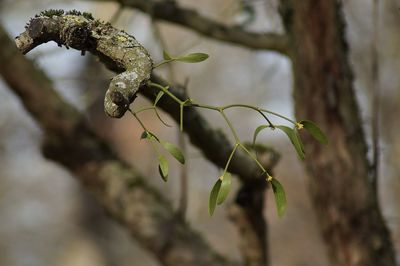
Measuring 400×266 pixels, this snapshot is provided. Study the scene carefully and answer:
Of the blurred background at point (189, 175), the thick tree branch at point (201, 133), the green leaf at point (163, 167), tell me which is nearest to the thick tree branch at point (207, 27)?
the thick tree branch at point (201, 133)

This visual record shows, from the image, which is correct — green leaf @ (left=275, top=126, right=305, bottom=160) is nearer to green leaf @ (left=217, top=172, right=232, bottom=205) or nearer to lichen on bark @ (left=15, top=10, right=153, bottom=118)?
green leaf @ (left=217, top=172, right=232, bottom=205)

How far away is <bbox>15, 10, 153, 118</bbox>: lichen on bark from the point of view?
0.96 metres

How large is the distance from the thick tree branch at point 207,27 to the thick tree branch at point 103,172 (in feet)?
1.41

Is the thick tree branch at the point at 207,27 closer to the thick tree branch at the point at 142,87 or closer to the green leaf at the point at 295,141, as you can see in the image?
the thick tree branch at the point at 142,87

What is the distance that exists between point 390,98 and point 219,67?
18.9ft

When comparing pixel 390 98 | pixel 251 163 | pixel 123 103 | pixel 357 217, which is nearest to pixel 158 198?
pixel 251 163

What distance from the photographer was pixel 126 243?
10359 millimetres

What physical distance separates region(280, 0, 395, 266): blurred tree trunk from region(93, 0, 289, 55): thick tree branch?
363 mm

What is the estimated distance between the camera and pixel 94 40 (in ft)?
3.56

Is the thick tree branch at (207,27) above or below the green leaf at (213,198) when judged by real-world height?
above

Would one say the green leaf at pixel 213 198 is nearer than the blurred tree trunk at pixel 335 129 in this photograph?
Yes

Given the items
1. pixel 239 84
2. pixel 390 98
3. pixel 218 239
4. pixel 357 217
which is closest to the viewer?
pixel 357 217

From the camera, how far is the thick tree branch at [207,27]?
2498 millimetres

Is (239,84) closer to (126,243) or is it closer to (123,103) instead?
(126,243)
